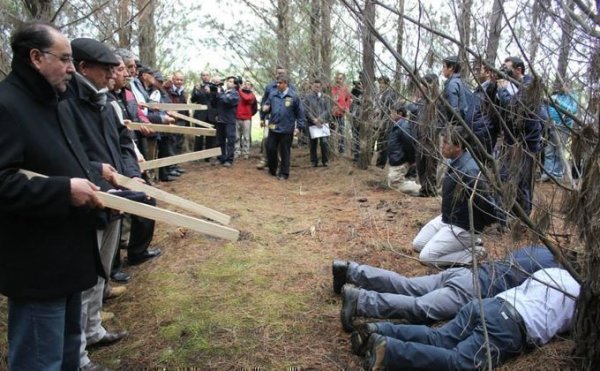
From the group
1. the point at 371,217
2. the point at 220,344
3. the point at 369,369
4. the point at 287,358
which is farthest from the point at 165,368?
the point at 371,217

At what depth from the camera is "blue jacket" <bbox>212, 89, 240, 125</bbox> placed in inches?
413

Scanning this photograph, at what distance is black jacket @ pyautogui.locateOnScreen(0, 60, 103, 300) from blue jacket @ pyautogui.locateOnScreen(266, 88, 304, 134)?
7363 millimetres

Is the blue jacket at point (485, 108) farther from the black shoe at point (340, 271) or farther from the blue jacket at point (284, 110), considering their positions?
the blue jacket at point (284, 110)

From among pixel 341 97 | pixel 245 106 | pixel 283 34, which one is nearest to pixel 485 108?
pixel 341 97

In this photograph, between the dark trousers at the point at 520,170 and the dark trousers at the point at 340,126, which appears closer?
the dark trousers at the point at 520,170

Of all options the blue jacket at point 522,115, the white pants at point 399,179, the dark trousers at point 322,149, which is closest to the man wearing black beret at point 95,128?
the blue jacket at point 522,115

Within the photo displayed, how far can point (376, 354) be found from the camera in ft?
9.49

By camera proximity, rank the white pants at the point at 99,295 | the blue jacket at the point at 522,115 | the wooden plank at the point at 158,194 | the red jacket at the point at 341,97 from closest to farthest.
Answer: the blue jacket at the point at 522,115 < the wooden plank at the point at 158,194 < the white pants at the point at 99,295 < the red jacket at the point at 341,97

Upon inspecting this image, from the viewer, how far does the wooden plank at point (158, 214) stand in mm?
2305

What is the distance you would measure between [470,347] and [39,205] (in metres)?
2.49

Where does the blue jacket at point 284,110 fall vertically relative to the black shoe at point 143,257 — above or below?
above

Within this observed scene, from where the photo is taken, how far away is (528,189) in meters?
2.66

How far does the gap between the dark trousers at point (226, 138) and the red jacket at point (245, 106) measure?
772 millimetres

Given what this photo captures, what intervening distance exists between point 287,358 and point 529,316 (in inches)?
62.0
